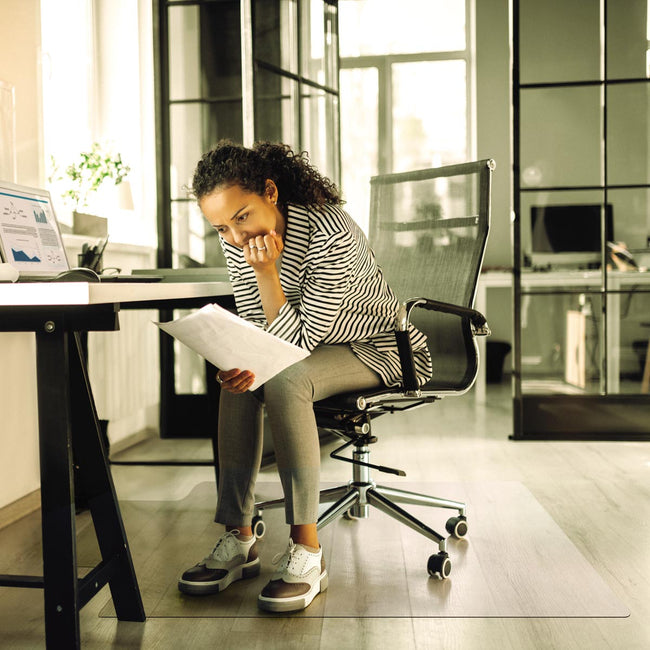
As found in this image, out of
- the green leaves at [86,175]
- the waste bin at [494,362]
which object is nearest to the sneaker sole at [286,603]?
the green leaves at [86,175]

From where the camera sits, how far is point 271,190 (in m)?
1.81

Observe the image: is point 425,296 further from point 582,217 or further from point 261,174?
point 582,217

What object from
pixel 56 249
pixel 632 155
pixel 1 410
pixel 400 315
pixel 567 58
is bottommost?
pixel 1 410

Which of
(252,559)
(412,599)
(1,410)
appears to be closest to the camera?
(412,599)

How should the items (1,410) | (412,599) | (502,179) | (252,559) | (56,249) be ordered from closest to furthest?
1. (412,599)
2. (252,559)
3. (56,249)
4. (1,410)
5. (502,179)

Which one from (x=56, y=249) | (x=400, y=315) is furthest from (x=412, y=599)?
(x=56, y=249)

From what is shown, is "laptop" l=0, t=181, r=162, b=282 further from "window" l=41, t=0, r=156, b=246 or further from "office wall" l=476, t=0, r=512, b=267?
"office wall" l=476, t=0, r=512, b=267

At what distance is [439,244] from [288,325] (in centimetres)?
70

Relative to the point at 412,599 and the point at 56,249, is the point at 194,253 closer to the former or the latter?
the point at 56,249

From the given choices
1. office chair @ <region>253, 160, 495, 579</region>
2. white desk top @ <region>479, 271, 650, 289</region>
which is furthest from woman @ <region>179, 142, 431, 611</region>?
white desk top @ <region>479, 271, 650, 289</region>

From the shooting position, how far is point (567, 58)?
359 centimetres

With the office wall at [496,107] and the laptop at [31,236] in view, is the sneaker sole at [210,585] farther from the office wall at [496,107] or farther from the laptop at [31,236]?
the office wall at [496,107]

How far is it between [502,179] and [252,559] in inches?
174

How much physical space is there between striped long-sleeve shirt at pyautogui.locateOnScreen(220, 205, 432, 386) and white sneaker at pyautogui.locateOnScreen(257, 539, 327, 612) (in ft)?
1.47
